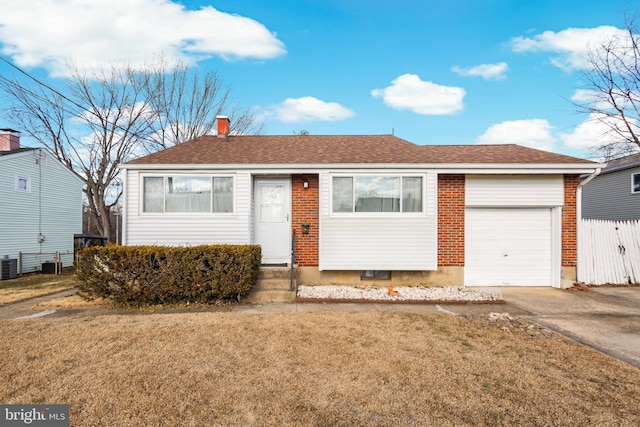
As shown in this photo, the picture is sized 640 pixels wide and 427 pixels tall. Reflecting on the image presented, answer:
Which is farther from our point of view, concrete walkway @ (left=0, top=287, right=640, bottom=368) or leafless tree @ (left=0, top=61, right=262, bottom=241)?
leafless tree @ (left=0, top=61, right=262, bottom=241)

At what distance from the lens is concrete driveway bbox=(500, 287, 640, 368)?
463 centimetres

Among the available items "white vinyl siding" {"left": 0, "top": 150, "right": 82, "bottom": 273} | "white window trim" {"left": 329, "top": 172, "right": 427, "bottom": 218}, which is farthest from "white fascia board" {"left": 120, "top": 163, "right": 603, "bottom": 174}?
"white vinyl siding" {"left": 0, "top": 150, "right": 82, "bottom": 273}

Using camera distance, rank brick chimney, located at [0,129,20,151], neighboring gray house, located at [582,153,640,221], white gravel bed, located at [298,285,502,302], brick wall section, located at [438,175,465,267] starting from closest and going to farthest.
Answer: white gravel bed, located at [298,285,502,302], brick wall section, located at [438,175,465,267], neighboring gray house, located at [582,153,640,221], brick chimney, located at [0,129,20,151]

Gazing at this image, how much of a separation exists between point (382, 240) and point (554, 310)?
3676 millimetres

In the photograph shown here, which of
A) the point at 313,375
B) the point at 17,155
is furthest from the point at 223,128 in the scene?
the point at 17,155

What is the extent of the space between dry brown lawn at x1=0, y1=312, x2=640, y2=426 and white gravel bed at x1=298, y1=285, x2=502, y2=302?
1.74 meters

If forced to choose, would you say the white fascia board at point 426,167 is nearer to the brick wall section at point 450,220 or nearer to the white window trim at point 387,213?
the white window trim at point 387,213

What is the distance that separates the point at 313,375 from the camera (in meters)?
3.53

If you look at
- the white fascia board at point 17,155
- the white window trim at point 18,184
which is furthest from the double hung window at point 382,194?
the white window trim at point 18,184

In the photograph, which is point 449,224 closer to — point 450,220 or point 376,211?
point 450,220

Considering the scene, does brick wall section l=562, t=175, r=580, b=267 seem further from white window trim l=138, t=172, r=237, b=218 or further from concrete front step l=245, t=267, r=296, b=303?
white window trim l=138, t=172, r=237, b=218

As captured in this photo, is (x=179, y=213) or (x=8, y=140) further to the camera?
(x=8, y=140)

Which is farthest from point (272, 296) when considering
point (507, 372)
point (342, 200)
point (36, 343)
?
point (507, 372)

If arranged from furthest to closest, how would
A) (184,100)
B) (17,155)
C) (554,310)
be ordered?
(184,100) → (17,155) → (554,310)
